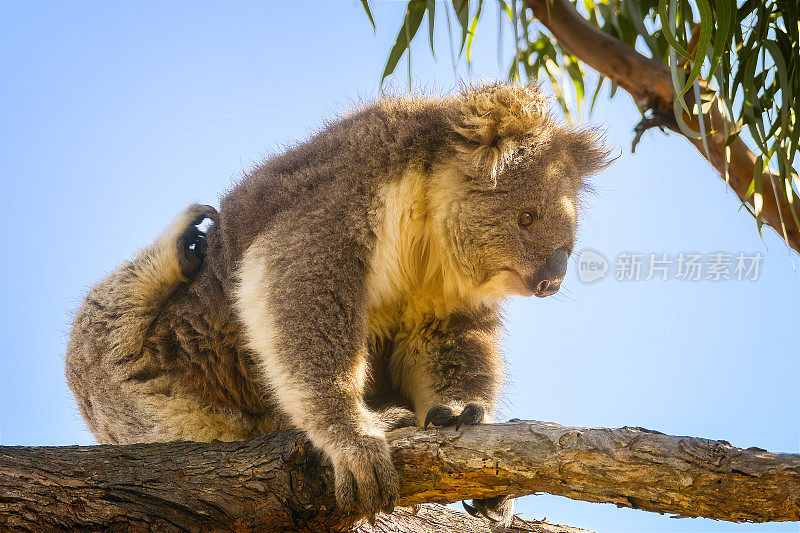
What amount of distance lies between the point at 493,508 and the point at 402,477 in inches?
22.7

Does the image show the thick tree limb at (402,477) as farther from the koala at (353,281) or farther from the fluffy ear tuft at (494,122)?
the fluffy ear tuft at (494,122)

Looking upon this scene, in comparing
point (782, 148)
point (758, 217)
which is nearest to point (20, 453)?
point (758, 217)

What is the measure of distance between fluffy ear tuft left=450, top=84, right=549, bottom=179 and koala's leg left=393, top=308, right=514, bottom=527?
897 millimetres

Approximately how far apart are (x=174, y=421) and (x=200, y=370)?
30cm

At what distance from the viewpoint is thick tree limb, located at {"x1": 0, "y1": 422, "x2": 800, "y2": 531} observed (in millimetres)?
2307

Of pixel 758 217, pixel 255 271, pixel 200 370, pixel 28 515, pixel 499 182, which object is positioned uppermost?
pixel 758 217

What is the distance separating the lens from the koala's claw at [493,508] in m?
3.12

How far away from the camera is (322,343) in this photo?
9.96 ft

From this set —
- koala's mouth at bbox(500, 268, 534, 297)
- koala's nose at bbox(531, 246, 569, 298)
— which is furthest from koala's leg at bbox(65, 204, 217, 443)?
koala's nose at bbox(531, 246, 569, 298)

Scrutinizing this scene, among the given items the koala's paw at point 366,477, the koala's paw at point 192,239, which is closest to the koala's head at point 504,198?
the koala's paw at point 366,477

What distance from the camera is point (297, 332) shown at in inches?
120

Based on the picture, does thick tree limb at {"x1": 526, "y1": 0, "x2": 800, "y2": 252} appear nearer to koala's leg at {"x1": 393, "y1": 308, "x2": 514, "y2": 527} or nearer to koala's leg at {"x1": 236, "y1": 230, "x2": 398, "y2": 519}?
Result: koala's leg at {"x1": 393, "y1": 308, "x2": 514, "y2": 527}

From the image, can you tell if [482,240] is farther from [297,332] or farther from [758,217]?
[758,217]

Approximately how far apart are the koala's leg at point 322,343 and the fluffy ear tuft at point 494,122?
0.82 metres
